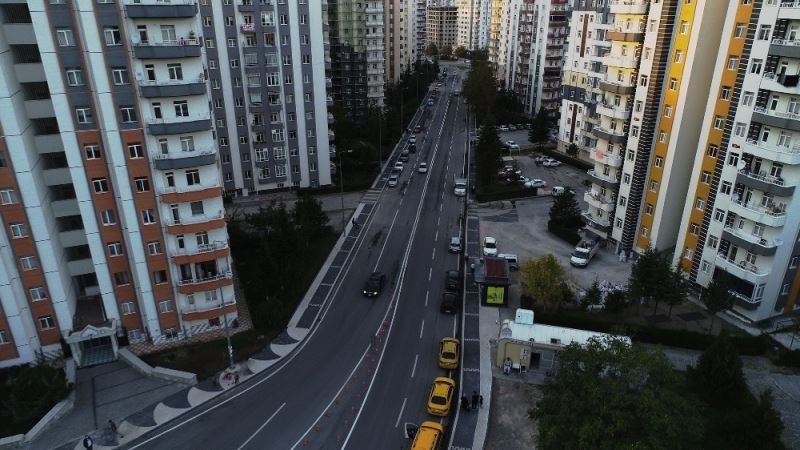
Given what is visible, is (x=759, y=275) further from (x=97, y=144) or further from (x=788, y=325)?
(x=97, y=144)

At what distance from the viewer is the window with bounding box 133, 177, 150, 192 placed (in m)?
39.6

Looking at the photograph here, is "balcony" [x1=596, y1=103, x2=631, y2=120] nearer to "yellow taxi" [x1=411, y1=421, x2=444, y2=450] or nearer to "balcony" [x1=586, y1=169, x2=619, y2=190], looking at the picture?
"balcony" [x1=586, y1=169, x2=619, y2=190]

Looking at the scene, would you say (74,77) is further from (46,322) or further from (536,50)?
(536,50)

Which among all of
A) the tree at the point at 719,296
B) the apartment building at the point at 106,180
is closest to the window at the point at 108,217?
the apartment building at the point at 106,180

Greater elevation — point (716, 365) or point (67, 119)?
point (67, 119)

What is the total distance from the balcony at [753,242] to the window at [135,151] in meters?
48.7

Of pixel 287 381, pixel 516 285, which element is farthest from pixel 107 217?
pixel 516 285

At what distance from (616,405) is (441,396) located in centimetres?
1391

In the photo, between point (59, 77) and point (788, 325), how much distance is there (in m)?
61.4

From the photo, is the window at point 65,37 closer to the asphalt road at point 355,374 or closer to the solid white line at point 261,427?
the asphalt road at point 355,374

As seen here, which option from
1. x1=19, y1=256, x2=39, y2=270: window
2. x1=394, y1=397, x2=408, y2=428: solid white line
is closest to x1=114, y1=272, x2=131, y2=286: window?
x1=19, y1=256, x2=39, y2=270: window

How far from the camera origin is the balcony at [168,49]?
36.7 metres

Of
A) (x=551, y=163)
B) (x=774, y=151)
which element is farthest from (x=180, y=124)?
(x=551, y=163)

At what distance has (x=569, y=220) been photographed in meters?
66.6
